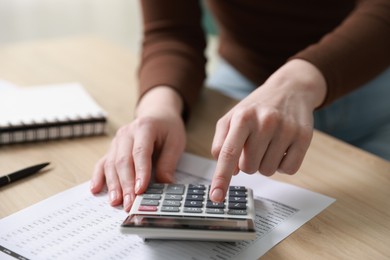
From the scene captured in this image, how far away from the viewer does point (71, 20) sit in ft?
5.92

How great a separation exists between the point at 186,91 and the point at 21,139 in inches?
10.6

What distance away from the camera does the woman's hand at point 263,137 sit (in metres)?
0.55

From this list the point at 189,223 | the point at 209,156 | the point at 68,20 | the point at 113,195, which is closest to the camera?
the point at 189,223

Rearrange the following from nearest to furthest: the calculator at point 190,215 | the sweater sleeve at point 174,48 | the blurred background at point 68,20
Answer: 1. the calculator at point 190,215
2. the sweater sleeve at point 174,48
3. the blurred background at point 68,20

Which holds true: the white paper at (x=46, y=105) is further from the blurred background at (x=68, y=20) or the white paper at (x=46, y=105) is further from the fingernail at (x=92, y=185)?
the blurred background at (x=68, y=20)

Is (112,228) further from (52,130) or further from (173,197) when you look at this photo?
(52,130)

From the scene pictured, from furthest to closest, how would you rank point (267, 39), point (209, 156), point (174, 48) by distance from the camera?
1. point (267, 39)
2. point (174, 48)
3. point (209, 156)

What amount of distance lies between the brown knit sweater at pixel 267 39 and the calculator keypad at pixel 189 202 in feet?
0.80

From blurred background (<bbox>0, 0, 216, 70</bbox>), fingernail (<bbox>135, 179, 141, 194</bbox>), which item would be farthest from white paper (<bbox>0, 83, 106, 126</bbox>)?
blurred background (<bbox>0, 0, 216, 70</bbox>)

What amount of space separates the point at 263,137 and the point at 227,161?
0.06m

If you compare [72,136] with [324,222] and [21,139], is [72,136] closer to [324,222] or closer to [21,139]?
[21,139]

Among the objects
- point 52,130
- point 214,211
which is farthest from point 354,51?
point 52,130

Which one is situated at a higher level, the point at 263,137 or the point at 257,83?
the point at 263,137

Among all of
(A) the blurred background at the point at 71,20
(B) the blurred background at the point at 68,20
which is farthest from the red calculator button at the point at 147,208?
(B) the blurred background at the point at 68,20
